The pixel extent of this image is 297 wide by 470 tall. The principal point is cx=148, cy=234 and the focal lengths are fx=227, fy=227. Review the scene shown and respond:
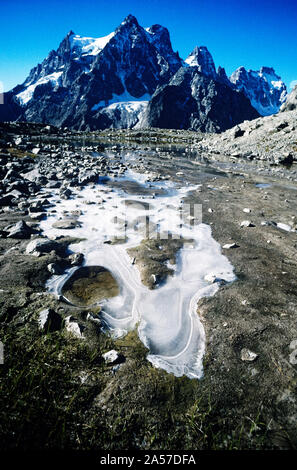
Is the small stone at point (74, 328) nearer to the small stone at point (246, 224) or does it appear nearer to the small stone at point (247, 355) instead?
the small stone at point (247, 355)

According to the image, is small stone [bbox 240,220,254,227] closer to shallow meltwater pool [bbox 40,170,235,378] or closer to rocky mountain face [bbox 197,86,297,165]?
shallow meltwater pool [bbox 40,170,235,378]

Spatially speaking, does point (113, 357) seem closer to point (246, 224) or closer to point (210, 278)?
point (210, 278)

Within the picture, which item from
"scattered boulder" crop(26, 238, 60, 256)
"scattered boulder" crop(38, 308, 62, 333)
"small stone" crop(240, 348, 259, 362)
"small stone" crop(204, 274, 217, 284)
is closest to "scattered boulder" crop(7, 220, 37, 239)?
"scattered boulder" crop(26, 238, 60, 256)

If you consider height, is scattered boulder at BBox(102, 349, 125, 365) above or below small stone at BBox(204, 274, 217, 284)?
below

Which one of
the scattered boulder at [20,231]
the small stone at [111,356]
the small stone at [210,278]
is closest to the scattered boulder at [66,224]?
the scattered boulder at [20,231]

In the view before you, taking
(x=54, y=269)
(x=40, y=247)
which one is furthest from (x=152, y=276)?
(x=40, y=247)
